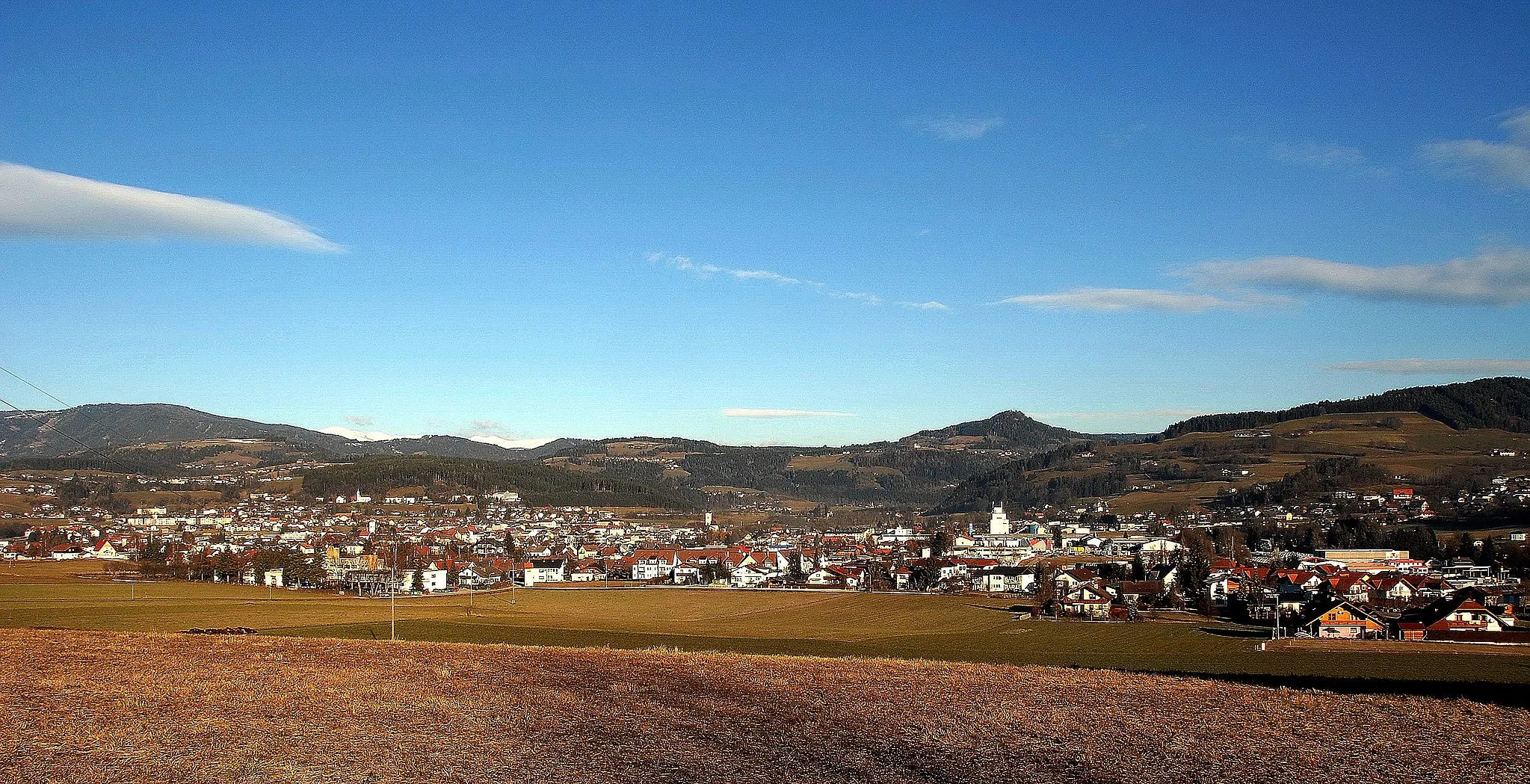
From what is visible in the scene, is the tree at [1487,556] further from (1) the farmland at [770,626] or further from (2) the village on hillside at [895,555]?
(1) the farmland at [770,626]

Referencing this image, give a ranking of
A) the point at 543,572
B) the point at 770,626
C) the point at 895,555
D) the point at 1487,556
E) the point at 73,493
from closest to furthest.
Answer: the point at 770,626 → the point at 1487,556 → the point at 543,572 → the point at 895,555 → the point at 73,493

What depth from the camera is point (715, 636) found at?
42375mm

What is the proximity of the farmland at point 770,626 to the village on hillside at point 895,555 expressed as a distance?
21.4 feet

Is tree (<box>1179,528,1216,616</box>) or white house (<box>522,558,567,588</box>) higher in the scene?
tree (<box>1179,528,1216,616</box>)

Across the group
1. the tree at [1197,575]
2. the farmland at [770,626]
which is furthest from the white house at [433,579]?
the tree at [1197,575]

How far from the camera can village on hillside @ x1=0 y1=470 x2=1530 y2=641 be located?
60.9m

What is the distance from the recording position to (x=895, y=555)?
10400cm

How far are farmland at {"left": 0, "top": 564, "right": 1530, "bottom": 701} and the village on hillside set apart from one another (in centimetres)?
652

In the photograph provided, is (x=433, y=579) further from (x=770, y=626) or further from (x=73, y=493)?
(x=73, y=493)

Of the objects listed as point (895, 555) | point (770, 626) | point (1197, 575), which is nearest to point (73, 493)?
point (895, 555)

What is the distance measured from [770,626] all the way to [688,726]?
35.5 meters

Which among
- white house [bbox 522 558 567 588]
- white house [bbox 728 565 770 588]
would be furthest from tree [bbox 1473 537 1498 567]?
white house [bbox 522 558 567 588]

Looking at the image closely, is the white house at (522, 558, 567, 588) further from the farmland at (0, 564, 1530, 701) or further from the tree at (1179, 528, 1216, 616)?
the tree at (1179, 528, 1216, 616)

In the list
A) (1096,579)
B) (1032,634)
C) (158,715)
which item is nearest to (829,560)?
(1096,579)
